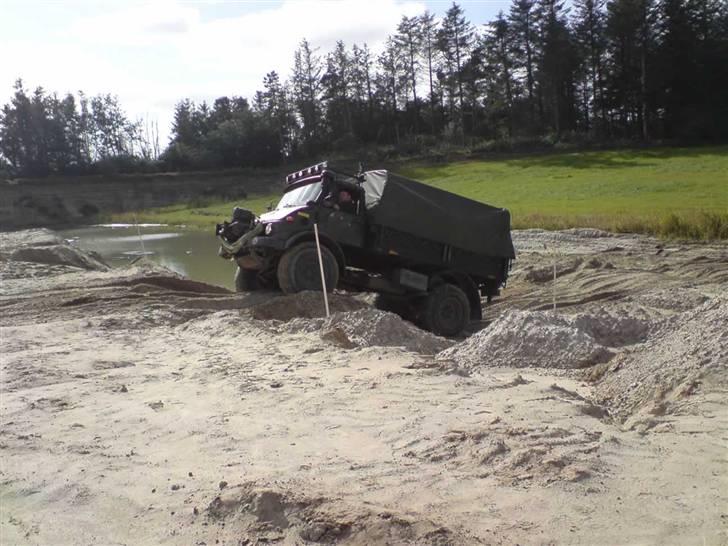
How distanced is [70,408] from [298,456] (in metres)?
2.46

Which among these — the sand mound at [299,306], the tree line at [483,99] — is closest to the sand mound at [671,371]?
the sand mound at [299,306]

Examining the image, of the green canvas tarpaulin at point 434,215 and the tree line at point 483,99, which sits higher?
the tree line at point 483,99

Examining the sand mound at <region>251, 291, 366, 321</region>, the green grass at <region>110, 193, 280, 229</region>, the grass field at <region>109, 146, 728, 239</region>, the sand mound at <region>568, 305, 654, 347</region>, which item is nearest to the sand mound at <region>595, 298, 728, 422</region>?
the sand mound at <region>568, 305, 654, 347</region>

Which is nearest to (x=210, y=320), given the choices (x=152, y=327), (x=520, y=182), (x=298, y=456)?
(x=152, y=327)

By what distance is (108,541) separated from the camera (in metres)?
3.82

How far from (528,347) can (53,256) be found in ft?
50.9

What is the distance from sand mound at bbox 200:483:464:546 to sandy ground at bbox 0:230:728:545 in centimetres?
1

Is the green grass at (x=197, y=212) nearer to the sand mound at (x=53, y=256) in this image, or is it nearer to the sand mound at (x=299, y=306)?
the sand mound at (x=53, y=256)

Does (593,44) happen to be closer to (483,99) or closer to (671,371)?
(483,99)

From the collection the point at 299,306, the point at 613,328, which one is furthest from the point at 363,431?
the point at 299,306

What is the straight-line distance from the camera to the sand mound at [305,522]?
3.62m

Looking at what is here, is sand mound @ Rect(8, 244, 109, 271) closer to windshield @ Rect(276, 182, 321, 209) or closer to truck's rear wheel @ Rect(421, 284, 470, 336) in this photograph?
windshield @ Rect(276, 182, 321, 209)

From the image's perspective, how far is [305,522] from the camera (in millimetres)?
3805

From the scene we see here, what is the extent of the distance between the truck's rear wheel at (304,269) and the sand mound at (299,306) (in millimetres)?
420
